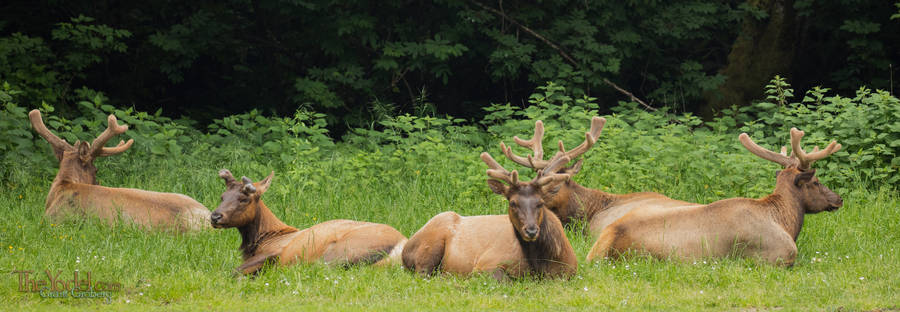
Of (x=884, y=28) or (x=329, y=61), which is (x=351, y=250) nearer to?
(x=329, y=61)

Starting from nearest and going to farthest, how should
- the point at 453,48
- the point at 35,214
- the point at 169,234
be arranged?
the point at 169,234
the point at 35,214
the point at 453,48

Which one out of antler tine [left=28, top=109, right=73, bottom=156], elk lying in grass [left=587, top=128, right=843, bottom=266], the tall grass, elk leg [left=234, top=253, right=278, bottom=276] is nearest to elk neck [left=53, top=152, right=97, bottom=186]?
antler tine [left=28, top=109, right=73, bottom=156]

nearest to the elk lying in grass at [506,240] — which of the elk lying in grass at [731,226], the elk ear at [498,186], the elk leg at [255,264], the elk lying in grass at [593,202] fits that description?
the elk ear at [498,186]

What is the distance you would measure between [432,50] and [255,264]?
29.1ft

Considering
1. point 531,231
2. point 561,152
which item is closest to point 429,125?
point 561,152

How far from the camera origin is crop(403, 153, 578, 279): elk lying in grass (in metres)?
6.55

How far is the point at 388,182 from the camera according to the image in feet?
37.5

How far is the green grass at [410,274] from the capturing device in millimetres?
6266

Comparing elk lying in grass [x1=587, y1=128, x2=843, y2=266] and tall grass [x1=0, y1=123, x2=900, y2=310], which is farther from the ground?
elk lying in grass [x1=587, y1=128, x2=843, y2=266]

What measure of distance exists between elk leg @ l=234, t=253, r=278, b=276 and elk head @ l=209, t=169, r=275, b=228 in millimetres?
346

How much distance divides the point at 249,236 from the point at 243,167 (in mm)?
4277

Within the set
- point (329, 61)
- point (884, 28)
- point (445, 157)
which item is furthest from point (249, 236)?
point (884, 28)

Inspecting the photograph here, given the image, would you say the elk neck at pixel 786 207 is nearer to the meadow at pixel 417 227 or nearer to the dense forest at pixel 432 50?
the meadow at pixel 417 227

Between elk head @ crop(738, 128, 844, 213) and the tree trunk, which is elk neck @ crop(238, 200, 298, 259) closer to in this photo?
elk head @ crop(738, 128, 844, 213)
